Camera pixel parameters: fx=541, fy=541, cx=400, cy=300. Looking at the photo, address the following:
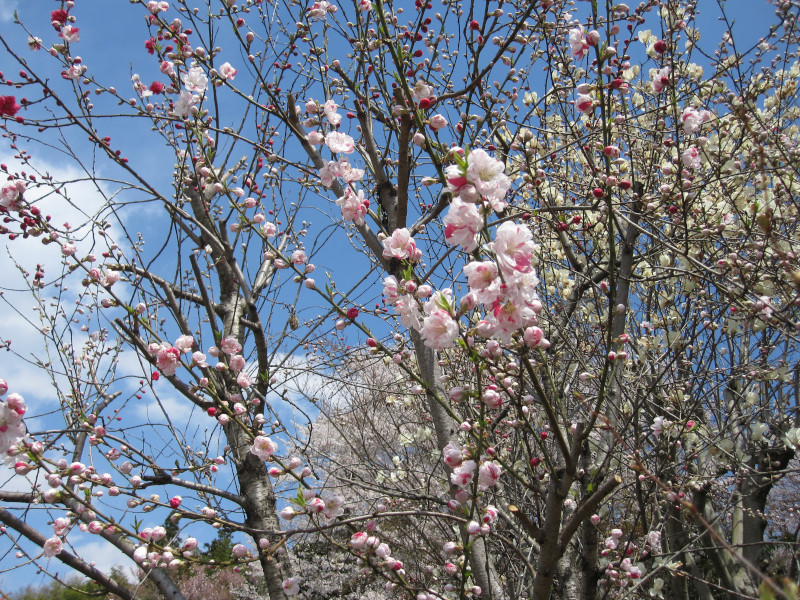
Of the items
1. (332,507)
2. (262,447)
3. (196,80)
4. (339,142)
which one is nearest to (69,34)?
(196,80)

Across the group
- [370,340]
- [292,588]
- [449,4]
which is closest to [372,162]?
[449,4]

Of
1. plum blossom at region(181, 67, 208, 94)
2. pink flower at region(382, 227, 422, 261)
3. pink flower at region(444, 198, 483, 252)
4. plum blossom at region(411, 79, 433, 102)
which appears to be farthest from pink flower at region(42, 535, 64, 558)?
plum blossom at region(411, 79, 433, 102)

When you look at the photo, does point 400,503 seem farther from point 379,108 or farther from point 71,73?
point 71,73

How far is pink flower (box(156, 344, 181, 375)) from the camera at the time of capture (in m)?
2.13

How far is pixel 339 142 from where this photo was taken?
2.19m

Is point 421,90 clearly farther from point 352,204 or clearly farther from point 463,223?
point 463,223

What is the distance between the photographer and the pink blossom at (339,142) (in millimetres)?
2164

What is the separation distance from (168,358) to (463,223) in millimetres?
1411

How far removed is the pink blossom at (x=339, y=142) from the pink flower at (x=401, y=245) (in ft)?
2.05

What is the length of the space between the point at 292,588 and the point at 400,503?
1.59m

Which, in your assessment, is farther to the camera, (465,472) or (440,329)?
(465,472)

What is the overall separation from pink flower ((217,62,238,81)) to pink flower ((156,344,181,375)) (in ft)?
5.00

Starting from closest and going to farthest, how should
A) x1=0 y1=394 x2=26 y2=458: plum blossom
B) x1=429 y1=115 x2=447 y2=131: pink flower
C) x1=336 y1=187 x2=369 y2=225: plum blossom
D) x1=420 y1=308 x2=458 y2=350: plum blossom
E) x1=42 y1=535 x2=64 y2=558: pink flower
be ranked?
x1=420 y1=308 x2=458 y2=350: plum blossom → x1=0 y1=394 x2=26 y2=458: plum blossom → x1=336 y1=187 x2=369 y2=225: plum blossom → x1=429 y1=115 x2=447 y2=131: pink flower → x1=42 y1=535 x2=64 y2=558: pink flower

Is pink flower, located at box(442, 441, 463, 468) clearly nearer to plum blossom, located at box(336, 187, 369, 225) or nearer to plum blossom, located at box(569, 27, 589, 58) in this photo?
plum blossom, located at box(336, 187, 369, 225)
